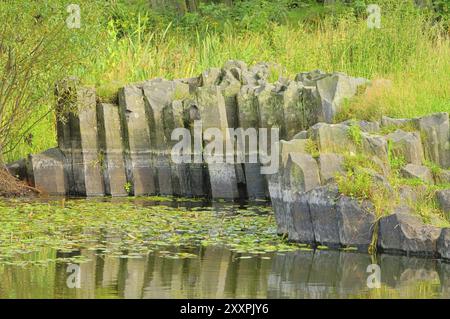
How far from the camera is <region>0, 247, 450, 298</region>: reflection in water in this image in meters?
12.7

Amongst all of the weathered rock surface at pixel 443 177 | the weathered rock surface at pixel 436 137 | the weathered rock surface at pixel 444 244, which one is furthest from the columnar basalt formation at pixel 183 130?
the weathered rock surface at pixel 444 244

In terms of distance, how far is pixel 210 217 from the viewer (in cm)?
1828

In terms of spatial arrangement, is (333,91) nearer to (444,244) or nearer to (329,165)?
(329,165)

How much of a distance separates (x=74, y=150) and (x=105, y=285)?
9.28 meters

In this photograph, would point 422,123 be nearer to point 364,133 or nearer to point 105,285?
point 364,133

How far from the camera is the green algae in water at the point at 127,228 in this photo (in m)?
15.4

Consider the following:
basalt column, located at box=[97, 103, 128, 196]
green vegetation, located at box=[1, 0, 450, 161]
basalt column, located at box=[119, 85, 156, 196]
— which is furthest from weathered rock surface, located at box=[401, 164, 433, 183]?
basalt column, located at box=[97, 103, 128, 196]

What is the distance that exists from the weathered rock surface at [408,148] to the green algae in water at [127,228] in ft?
6.70

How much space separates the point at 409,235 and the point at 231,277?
2553 millimetres

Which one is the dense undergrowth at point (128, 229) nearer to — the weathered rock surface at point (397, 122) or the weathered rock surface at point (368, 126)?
the weathered rock surface at point (368, 126)

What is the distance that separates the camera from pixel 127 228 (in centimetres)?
1692

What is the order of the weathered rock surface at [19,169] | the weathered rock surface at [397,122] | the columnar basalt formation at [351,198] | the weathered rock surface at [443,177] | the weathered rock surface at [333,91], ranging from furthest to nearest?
the weathered rock surface at [19,169] → the weathered rock surface at [333,91] → the weathered rock surface at [397,122] → the weathered rock surface at [443,177] → the columnar basalt formation at [351,198]
